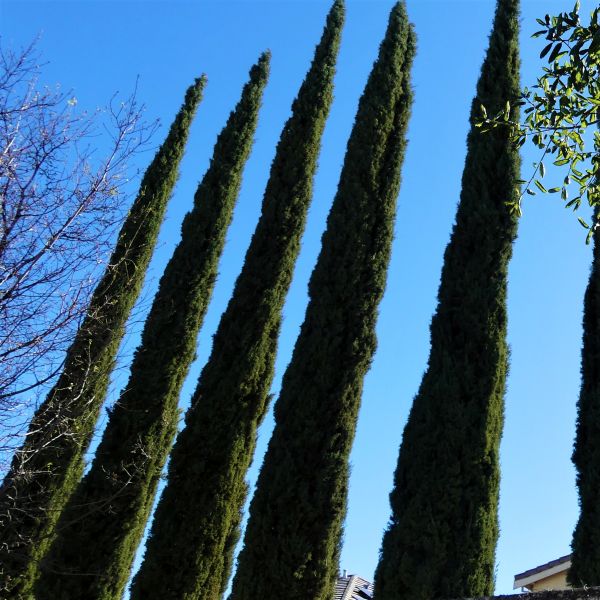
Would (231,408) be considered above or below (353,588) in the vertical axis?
above

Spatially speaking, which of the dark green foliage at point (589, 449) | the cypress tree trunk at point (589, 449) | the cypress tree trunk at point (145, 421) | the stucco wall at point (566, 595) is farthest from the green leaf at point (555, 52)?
the cypress tree trunk at point (589, 449)

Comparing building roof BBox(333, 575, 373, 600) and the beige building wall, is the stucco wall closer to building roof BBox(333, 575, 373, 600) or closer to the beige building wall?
the beige building wall

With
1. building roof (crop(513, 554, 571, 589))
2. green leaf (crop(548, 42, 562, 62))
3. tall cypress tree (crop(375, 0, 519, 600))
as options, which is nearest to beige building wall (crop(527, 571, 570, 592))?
building roof (crop(513, 554, 571, 589))

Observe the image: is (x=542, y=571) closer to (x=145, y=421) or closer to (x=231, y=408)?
(x=231, y=408)

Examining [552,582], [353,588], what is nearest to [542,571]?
[552,582]

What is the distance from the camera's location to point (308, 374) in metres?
10.5

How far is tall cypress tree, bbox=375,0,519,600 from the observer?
8.45 m

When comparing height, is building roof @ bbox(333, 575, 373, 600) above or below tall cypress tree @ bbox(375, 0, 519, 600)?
below

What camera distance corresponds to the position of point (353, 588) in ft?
63.6

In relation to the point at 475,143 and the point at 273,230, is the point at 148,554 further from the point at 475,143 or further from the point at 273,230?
the point at 475,143

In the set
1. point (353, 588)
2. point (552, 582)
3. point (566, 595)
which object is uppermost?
point (552, 582)

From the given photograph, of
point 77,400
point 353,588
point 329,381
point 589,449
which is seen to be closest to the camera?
point 77,400

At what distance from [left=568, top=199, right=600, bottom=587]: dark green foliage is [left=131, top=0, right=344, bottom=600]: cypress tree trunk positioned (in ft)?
18.2

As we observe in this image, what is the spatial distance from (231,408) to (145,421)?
5.50 ft
